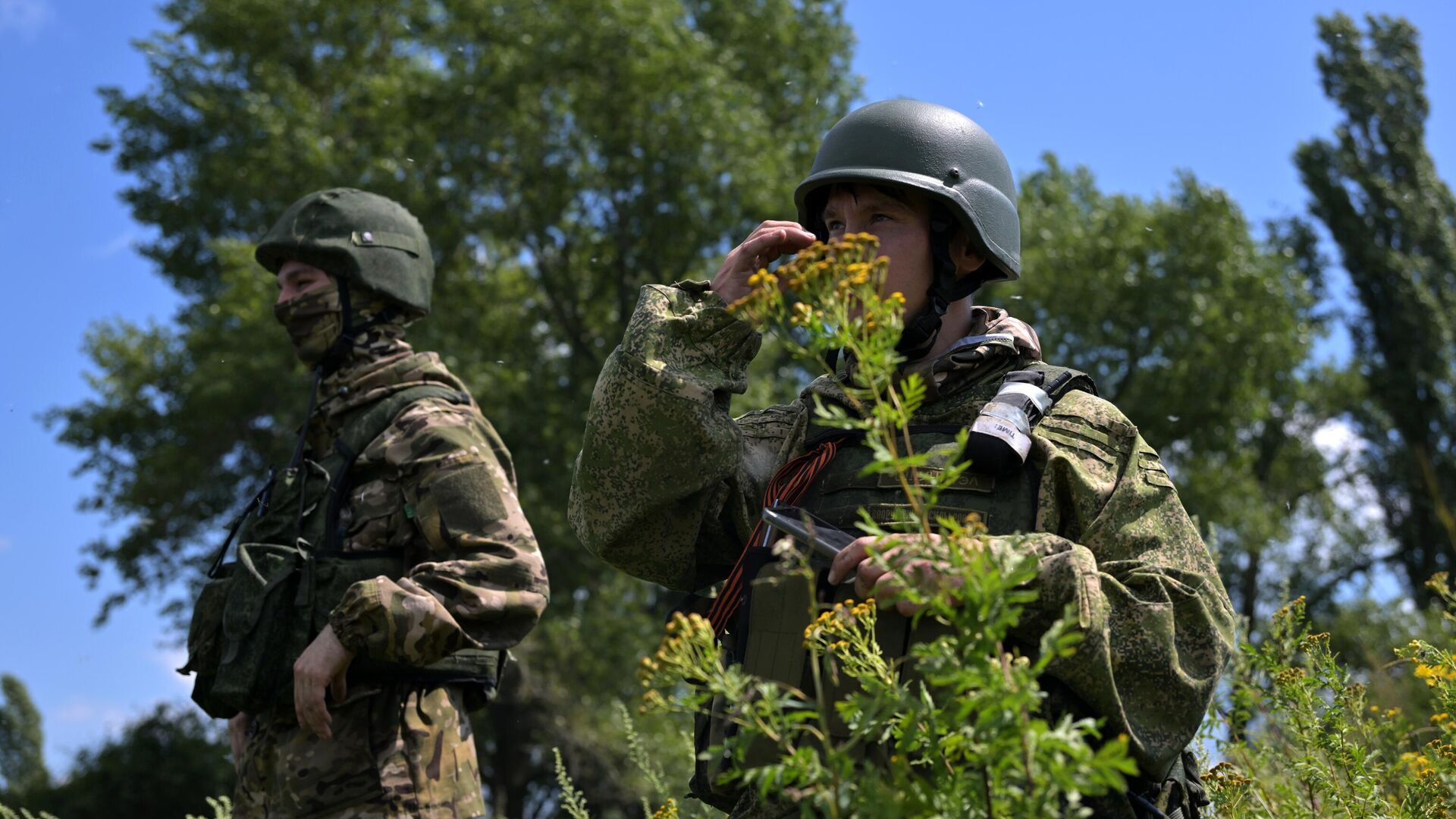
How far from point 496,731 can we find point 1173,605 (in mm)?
25196

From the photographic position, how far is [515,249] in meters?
30.2

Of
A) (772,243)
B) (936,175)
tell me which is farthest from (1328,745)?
(772,243)

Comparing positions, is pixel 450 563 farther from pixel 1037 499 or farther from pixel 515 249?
pixel 515 249

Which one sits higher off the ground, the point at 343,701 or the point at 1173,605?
the point at 343,701

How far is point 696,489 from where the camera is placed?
3455 mm

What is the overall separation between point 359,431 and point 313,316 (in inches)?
26.2

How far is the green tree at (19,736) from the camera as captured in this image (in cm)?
3350

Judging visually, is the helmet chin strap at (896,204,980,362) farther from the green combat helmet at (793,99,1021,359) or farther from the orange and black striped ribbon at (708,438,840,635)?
the orange and black striped ribbon at (708,438,840,635)

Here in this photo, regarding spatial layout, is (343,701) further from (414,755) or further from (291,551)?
(291,551)

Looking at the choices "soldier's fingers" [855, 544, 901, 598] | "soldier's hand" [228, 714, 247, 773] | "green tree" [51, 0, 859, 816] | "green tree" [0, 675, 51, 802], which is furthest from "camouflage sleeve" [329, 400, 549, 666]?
"green tree" [0, 675, 51, 802]

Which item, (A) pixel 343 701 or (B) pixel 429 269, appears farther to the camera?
(B) pixel 429 269

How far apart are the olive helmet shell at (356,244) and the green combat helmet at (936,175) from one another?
2065 millimetres

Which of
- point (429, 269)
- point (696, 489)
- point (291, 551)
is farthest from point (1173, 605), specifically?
point (429, 269)

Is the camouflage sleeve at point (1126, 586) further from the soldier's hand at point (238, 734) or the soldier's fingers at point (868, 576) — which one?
the soldier's hand at point (238, 734)
